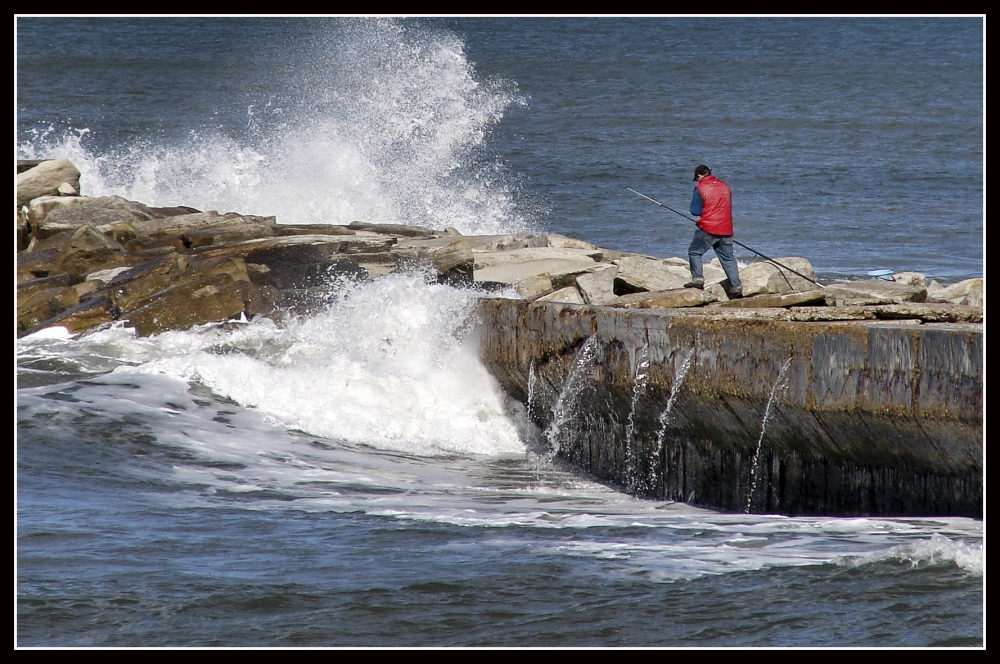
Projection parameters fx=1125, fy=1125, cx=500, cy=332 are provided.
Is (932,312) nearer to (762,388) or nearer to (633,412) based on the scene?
(762,388)

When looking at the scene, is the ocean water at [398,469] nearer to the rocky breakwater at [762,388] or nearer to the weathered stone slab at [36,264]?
the rocky breakwater at [762,388]

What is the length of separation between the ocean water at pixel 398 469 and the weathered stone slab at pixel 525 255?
1.55m

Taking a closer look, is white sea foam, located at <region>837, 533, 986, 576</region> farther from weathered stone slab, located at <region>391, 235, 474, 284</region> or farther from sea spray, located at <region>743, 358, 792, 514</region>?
weathered stone slab, located at <region>391, 235, 474, 284</region>

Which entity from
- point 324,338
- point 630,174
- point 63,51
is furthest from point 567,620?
point 63,51

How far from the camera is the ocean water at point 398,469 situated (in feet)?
16.5

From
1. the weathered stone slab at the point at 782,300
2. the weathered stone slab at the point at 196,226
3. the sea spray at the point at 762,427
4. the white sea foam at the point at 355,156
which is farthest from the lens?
the white sea foam at the point at 355,156

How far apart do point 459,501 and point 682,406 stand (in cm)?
166

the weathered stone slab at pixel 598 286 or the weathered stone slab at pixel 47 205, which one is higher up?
the weathered stone slab at pixel 47 205

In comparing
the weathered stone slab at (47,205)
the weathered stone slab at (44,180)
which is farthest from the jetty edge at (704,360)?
the weathered stone slab at (44,180)

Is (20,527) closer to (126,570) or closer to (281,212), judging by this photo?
(126,570)

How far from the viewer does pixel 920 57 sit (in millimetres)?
45781

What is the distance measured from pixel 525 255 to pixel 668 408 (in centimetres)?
548

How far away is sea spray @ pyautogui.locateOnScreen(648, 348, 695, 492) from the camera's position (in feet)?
24.5

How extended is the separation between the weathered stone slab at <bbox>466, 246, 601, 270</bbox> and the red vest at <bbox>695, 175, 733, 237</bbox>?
3.34 meters
